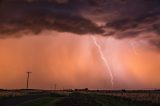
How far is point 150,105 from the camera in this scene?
174 feet

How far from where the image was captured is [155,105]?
53625mm

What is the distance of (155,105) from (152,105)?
0.92 metres

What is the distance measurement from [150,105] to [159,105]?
1.48 metres

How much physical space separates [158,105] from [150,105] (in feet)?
4.20

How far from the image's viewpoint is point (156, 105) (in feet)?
175

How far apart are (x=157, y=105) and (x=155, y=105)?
80cm

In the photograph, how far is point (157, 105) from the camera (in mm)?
52844

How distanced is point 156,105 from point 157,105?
1.27ft

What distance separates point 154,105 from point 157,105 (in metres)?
A: 0.79

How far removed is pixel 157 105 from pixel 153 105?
2.58 ft

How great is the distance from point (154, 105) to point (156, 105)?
1.40 feet

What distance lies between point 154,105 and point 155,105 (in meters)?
0.19

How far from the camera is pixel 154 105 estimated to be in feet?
176

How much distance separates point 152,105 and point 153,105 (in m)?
0.54
